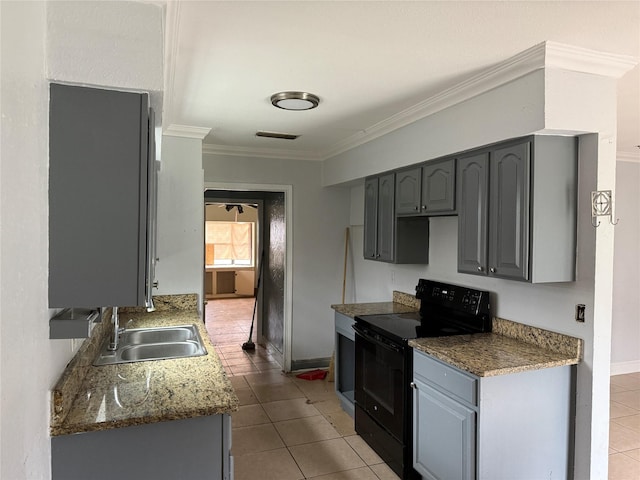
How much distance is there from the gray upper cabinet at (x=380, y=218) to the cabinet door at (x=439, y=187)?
1.45 feet

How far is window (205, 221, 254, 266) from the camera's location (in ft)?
34.1

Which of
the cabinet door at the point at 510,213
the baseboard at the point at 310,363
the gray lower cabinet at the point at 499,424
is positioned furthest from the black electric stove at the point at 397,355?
the baseboard at the point at 310,363

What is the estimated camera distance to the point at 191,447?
1.66 meters

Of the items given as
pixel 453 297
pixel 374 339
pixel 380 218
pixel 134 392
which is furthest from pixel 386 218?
pixel 134 392

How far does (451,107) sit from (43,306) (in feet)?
7.84

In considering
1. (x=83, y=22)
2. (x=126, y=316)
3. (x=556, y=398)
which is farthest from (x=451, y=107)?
(x=126, y=316)

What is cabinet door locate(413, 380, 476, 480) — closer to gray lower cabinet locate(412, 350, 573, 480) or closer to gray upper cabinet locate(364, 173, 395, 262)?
gray lower cabinet locate(412, 350, 573, 480)

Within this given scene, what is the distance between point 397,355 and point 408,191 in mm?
1205

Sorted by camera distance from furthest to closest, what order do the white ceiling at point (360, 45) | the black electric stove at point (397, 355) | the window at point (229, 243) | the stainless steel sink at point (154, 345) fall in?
the window at point (229, 243), the black electric stove at point (397, 355), the stainless steel sink at point (154, 345), the white ceiling at point (360, 45)

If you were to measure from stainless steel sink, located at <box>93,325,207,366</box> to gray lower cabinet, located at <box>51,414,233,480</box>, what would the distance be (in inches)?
27.7

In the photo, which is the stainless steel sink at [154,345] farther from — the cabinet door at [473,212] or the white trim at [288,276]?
the white trim at [288,276]

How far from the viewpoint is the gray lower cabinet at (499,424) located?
2104mm

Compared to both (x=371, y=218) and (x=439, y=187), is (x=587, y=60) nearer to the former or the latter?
(x=439, y=187)

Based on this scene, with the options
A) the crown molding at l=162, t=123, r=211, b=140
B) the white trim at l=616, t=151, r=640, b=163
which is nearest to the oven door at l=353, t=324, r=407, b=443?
the crown molding at l=162, t=123, r=211, b=140
